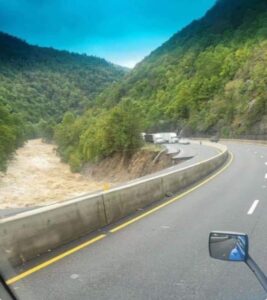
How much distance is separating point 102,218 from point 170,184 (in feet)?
22.4

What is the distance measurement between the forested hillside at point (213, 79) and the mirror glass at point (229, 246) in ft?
248

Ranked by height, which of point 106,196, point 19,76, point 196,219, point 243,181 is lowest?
point 243,181

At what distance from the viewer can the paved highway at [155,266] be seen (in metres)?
6.04

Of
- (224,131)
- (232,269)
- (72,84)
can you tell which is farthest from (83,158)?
(232,269)

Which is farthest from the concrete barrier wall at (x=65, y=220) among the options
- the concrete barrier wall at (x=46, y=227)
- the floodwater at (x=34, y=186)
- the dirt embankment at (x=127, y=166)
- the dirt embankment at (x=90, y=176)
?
the dirt embankment at (x=127, y=166)

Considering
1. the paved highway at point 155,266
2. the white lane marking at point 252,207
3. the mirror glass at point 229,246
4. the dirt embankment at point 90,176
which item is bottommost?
the dirt embankment at point 90,176

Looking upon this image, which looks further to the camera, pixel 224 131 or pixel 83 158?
pixel 224 131

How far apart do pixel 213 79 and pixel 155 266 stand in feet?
410

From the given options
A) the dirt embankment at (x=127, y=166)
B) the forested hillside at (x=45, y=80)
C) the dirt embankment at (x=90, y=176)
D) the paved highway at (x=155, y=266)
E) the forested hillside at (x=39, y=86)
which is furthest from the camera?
the forested hillside at (x=45, y=80)

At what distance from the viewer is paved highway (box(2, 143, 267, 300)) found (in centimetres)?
604

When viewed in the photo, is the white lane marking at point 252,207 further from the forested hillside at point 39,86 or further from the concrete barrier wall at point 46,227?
the forested hillside at point 39,86

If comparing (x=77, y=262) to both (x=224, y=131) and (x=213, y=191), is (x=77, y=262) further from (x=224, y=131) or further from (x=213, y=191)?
(x=224, y=131)

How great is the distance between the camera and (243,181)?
21.4 metres

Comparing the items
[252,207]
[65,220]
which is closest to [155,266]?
[65,220]
